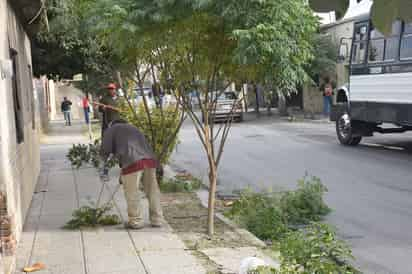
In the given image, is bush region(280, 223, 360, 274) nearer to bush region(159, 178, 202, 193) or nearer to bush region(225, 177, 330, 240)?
bush region(225, 177, 330, 240)

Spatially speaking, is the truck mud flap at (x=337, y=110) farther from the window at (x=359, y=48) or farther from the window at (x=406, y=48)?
the window at (x=406, y=48)

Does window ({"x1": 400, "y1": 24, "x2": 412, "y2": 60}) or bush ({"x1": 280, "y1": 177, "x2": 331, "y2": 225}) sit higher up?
window ({"x1": 400, "y1": 24, "x2": 412, "y2": 60})

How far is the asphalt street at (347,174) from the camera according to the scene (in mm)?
7035

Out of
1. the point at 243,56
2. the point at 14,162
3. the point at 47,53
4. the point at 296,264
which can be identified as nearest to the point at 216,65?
the point at 243,56

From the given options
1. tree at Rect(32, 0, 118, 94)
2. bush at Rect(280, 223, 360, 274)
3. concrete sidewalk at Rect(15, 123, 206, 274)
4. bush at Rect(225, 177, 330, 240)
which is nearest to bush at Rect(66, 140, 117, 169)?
concrete sidewalk at Rect(15, 123, 206, 274)

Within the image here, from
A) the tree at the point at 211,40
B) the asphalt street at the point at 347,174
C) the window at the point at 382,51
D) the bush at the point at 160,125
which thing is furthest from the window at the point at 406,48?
the tree at the point at 211,40

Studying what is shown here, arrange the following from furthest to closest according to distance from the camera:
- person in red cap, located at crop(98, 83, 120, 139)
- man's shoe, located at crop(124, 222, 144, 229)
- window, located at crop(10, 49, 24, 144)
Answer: window, located at crop(10, 49, 24, 144), person in red cap, located at crop(98, 83, 120, 139), man's shoe, located at crop(124, 222, 144, 229)

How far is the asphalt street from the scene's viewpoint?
7.04 metres

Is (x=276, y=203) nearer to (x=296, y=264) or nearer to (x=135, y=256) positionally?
(x=135, y=256)

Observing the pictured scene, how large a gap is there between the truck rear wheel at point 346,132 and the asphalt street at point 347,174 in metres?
0.25

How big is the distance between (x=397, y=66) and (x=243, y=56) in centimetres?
855

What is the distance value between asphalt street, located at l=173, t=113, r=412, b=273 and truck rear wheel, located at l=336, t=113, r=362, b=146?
0.25m

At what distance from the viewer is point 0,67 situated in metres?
6.70

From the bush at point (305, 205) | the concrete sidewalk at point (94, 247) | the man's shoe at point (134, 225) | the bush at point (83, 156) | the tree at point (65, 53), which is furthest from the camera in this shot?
the tree at point (65, 53)
